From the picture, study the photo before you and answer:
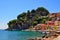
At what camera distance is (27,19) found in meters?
166

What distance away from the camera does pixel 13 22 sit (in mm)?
166125

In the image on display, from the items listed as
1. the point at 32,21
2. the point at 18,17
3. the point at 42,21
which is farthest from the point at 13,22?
the point at 42,21

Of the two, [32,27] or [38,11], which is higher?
[38,11]

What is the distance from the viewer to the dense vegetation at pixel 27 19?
158m

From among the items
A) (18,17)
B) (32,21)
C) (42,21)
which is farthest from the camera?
(18,17)

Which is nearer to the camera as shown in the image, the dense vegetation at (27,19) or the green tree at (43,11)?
the dense vegetation at (27,19)

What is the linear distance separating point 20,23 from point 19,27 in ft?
23.0

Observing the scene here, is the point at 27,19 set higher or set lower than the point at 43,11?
lower

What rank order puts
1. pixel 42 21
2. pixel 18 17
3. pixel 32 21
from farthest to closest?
pixel 18 17, pixel 32 21, pixel 42 21

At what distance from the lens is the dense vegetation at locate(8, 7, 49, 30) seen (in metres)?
158

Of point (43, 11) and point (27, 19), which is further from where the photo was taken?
point (43, 11)

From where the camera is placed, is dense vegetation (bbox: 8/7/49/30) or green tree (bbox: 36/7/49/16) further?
green tree (bbox: 36/7/49/16)

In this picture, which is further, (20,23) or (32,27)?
(20,23)

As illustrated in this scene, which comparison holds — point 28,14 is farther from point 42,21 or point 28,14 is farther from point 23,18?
point 42,21
